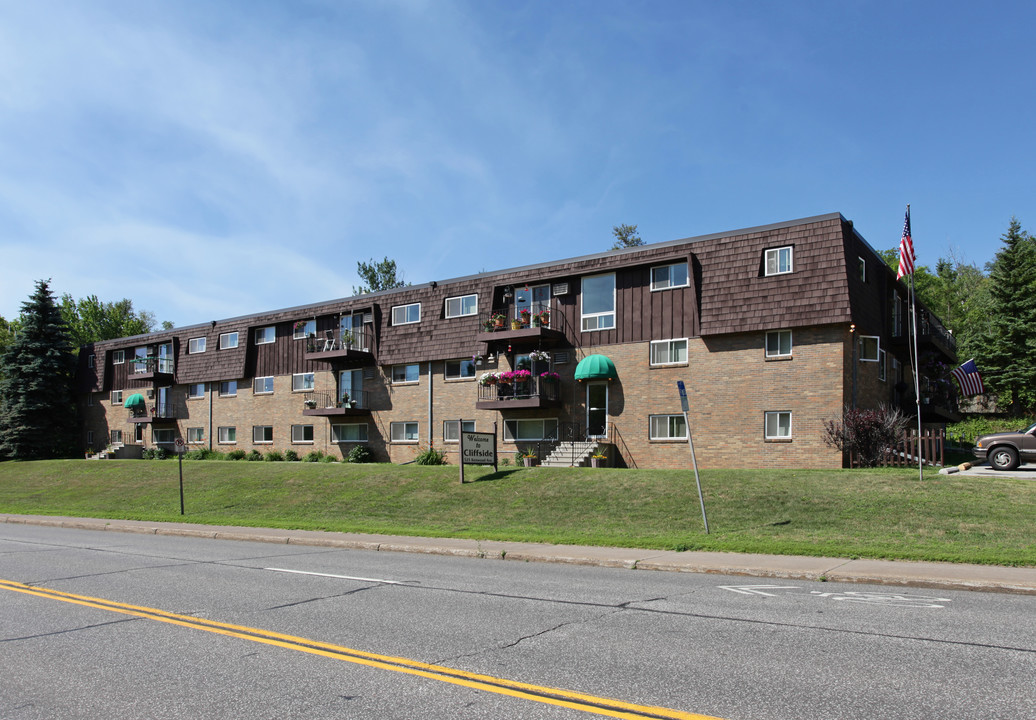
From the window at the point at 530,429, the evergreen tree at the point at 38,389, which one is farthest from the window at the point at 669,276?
the evergreen tree at the point at 38,389

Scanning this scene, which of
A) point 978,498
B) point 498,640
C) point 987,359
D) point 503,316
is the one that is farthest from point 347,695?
point 987,359

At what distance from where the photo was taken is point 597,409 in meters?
27.8

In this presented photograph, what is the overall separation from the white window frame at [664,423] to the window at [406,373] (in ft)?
38.7

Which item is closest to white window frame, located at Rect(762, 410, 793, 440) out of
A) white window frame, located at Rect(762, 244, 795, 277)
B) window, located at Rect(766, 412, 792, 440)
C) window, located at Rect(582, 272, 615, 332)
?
window, located at Rect(766, 412, 792, 440)

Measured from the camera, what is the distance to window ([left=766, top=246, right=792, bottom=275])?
78.3ft

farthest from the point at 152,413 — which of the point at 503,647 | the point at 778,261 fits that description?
the point at 503,647

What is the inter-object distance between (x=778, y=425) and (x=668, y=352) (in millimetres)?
4609

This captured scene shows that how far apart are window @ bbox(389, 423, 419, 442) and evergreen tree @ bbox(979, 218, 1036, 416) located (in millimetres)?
39003

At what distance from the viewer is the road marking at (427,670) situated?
4.89 m

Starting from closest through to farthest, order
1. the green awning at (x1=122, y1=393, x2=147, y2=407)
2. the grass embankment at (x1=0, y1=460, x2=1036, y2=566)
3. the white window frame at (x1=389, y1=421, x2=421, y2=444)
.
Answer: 1. the grass embankment at (x1=0, y1=460, x2=1036, y2=566)
2. the white window frame at (x1=389, y1=421, x2=421, y2=444)
3. the green awning at (x1=122, y1=393, x2=147, y2=407)

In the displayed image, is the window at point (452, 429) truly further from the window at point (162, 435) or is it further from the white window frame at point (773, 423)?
the window at point (162, 435)

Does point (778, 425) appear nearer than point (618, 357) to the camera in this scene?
Yes

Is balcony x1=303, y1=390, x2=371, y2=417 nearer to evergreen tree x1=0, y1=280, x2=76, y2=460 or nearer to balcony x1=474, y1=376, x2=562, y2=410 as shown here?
balcony x1=474, y1=376, x2=562, y2=410

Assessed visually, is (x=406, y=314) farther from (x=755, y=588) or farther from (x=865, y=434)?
(x=755, y=588)
